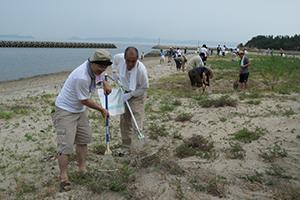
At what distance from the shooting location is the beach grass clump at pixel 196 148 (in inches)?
167

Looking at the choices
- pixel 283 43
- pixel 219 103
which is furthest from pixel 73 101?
pixel 283 43

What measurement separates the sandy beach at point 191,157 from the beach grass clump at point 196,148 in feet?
0.21

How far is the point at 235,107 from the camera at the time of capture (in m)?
6.71

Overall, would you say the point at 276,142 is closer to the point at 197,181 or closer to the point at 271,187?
the point at 271,187

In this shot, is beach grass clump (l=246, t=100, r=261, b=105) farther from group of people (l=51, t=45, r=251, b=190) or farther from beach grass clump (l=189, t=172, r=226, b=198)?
group of people (l=51, t=45, r=251, b=190)

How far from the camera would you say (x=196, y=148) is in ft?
14.6

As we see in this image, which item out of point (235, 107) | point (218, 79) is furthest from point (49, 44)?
point (235, 107)

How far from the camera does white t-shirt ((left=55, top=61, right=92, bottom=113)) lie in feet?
10.0

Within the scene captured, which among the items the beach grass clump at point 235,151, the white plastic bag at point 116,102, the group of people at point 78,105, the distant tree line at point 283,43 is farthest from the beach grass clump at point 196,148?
the distant tree line at point 283,43

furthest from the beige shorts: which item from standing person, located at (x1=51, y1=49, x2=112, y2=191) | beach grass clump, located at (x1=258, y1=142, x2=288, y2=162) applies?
beach grass clump, located at (x1=258, y1=142, x2=288, y2=162)

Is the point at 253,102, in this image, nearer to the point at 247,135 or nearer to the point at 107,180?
the point at 247,135

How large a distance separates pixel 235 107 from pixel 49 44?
68.4 m

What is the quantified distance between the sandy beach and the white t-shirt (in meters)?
1.14

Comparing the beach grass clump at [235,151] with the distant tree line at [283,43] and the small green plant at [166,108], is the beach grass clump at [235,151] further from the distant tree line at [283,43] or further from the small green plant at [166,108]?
the distant tree line at [283,43]
